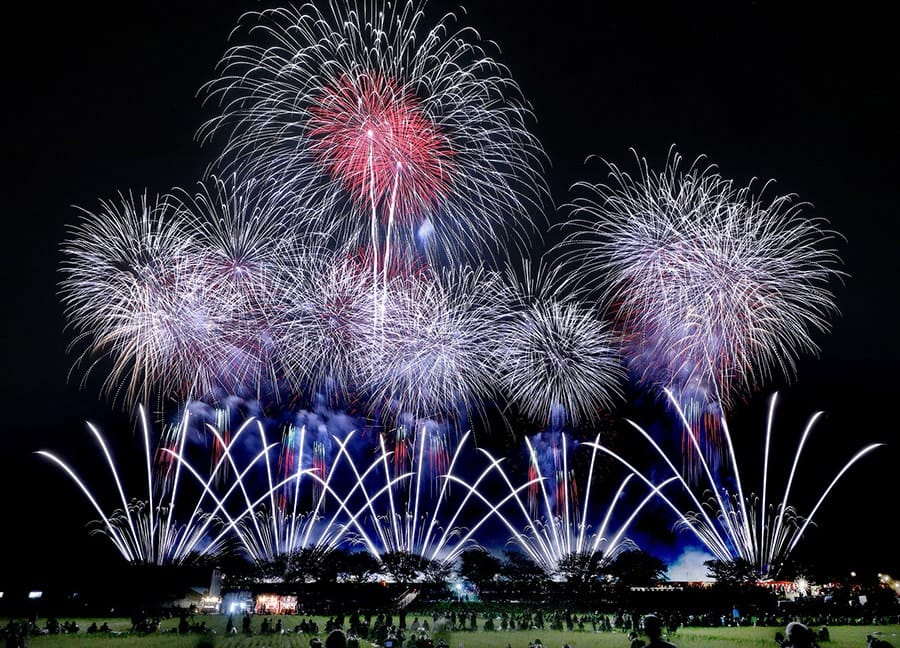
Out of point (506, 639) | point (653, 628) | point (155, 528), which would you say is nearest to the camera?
point (653, 628)

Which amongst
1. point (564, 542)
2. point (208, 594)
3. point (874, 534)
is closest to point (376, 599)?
point (208, 594)

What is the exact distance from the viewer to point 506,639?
97.9ft

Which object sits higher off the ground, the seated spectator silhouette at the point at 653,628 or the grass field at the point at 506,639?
the seated spectator silhouette at the point at 653,628

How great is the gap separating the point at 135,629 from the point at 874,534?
59657 mm

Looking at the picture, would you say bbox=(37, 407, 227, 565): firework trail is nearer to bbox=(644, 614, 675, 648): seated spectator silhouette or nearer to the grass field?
the grass field

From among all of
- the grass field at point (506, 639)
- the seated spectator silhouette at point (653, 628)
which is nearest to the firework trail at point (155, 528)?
the grass field at point (506, 639)

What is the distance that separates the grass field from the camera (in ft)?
79.6

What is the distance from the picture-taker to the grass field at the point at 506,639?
24.2m

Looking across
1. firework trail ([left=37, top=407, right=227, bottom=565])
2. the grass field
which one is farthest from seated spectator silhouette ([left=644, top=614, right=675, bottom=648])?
firework trail ([left=37, top=407, right=227, bottom=565])

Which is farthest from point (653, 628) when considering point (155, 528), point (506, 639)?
point (155, 528)

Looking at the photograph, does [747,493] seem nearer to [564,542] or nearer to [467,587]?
[564,542]

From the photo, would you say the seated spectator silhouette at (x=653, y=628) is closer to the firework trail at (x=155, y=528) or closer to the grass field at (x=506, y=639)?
the grass field at (x=506, y=639)

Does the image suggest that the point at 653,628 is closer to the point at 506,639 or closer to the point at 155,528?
the point at 506,639

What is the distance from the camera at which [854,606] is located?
40438 millimetres
